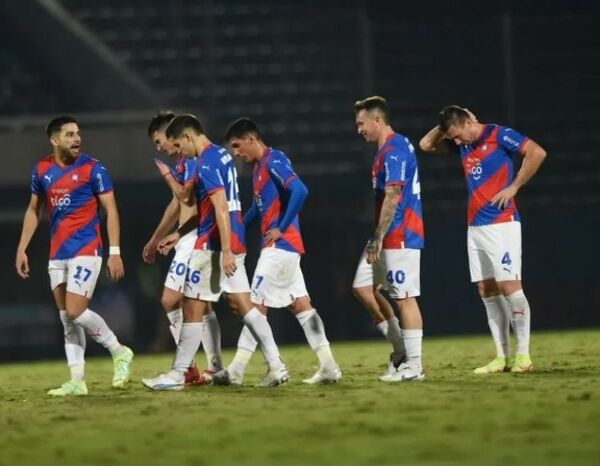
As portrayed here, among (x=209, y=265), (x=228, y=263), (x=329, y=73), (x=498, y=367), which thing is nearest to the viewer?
(x=228, y=263)

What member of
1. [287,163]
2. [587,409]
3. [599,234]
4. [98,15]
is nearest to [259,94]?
[98,15]

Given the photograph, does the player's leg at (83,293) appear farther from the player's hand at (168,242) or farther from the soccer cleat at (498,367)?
the soccer cleat at (498,367)

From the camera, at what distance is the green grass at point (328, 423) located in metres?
7.29

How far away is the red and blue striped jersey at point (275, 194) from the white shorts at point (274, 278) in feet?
0.25

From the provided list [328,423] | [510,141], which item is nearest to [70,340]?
[328,423]

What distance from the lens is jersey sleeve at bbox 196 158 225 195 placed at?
11148 millimetres

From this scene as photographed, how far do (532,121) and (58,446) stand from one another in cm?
1902

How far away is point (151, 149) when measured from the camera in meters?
22.8

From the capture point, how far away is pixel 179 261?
39.4 feet

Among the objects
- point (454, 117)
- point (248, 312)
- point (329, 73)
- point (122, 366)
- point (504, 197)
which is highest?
point (329, 73)

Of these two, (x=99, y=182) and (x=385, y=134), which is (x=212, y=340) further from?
(x=385, y=134)

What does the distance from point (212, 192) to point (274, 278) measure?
94 centimetres

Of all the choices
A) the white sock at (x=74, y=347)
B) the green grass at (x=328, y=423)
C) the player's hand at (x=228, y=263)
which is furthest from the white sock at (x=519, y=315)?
the white sock at (x=74, y=347)

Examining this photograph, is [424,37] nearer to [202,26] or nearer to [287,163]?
[202,26]
